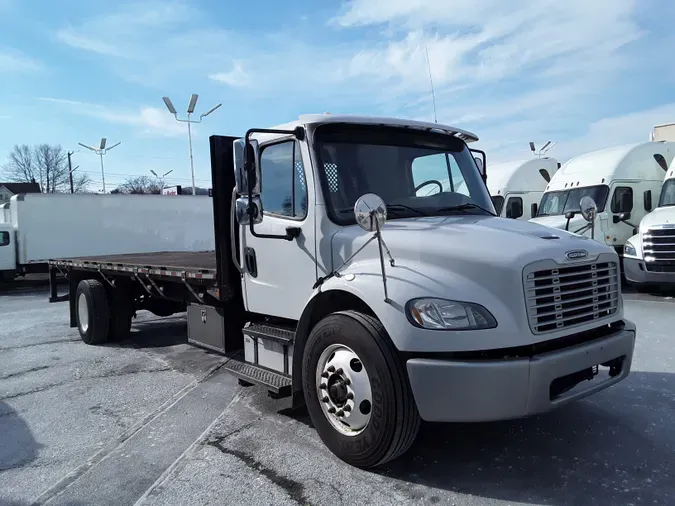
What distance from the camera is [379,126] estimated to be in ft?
15.0

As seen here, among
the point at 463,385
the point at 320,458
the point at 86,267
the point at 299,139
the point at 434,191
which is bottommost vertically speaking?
the point at 320,458

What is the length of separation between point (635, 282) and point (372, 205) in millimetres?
10420

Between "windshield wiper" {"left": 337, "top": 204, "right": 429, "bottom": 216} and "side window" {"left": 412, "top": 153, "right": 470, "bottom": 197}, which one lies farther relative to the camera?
"side window" {"left": 412, "top": 153, "right": 470, "bottom": 197}

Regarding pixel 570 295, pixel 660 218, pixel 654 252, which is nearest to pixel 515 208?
pixel 660 218

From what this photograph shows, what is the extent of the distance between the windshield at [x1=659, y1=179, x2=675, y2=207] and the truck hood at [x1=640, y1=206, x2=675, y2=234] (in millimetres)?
277

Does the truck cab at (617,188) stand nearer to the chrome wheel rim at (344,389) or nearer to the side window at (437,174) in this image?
the side window at (437,174)

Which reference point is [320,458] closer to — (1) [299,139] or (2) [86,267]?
(1) [299,139]

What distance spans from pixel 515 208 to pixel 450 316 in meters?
14.3

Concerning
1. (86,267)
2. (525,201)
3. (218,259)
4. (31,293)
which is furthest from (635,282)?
(31,293)

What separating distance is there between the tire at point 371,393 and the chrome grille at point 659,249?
964 centimetres

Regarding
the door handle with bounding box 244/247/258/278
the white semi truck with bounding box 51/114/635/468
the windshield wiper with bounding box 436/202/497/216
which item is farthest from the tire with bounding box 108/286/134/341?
the windshield wiper with bounding box 436/202/497/216

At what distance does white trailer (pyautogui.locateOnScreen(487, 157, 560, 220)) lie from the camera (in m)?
16.7

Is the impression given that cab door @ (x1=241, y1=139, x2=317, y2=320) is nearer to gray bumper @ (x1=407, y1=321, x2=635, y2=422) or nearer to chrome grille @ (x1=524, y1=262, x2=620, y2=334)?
gray bumper @ (x1=407, y1=321, x2=635, y2=422)

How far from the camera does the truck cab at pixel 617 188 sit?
44.1 feet
